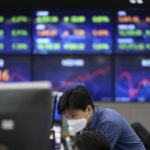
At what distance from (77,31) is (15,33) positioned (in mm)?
879

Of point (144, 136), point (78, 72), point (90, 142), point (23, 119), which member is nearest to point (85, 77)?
point (78, 72)

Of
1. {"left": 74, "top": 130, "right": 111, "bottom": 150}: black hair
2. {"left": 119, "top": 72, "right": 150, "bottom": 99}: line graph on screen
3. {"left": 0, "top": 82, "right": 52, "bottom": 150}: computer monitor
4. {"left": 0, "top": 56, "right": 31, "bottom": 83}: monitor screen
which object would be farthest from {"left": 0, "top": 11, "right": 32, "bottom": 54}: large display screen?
{"left": 0, "top": 82, "right": 52, "bottom": 150}: computer monitor

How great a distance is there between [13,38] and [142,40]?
183 cm

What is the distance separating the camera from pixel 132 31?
4867mm

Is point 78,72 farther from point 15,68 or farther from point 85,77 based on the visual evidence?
point 15,68

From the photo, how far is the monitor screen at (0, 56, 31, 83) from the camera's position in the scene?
4.82m

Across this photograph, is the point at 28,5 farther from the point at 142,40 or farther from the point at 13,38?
the point at 142,40

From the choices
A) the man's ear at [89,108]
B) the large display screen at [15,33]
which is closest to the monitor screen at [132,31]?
the large display screen at [15,33]

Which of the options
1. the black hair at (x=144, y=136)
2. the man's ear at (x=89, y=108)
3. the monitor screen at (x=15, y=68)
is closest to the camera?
the man's ear at (x=89, y=108)

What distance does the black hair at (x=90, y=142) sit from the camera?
1451mm

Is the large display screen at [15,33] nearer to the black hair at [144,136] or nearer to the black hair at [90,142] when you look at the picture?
the black hair at [144,136]

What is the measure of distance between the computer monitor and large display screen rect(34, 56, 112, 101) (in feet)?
12.7

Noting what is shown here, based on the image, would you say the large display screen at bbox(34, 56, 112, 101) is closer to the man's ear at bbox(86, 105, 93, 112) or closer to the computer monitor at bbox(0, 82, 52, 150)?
the man's ear at bbox(86, 105, 93, 112)

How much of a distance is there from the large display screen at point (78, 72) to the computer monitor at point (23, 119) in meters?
3.88
